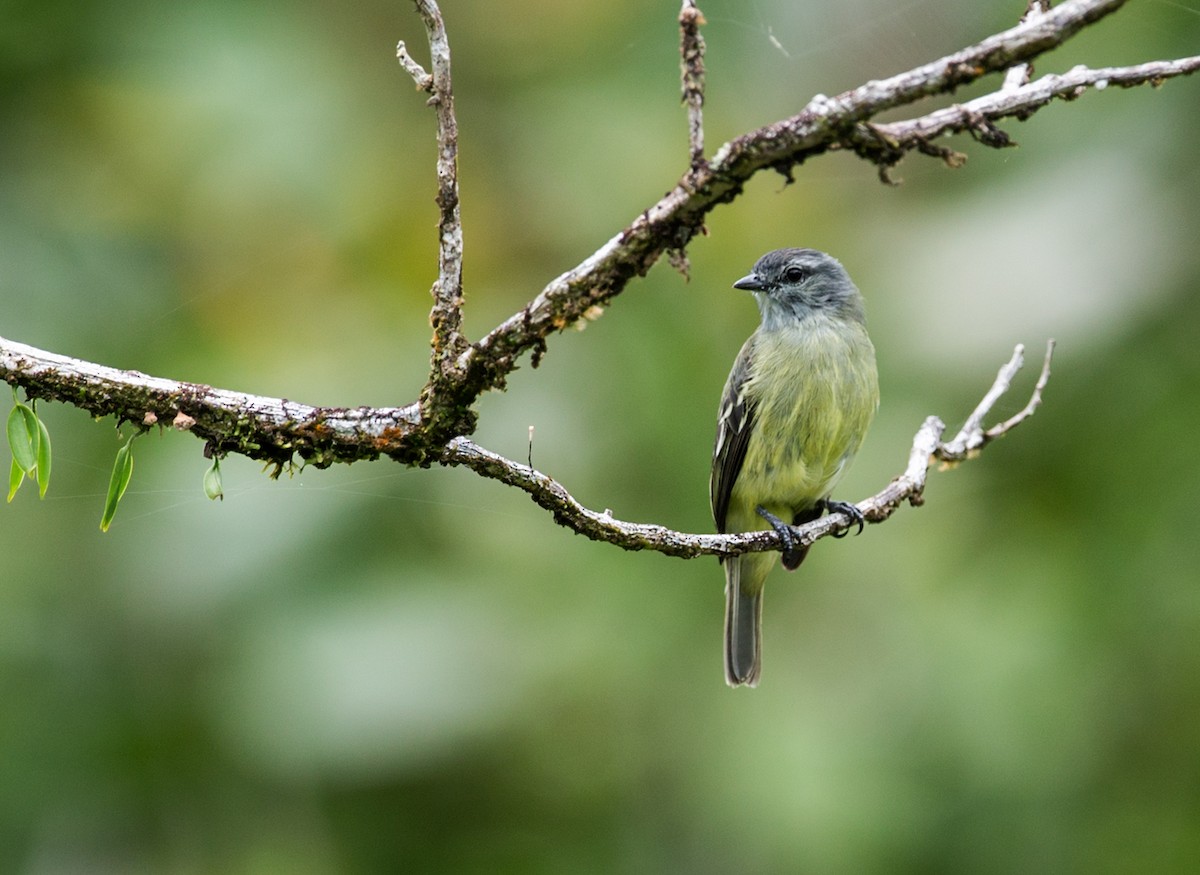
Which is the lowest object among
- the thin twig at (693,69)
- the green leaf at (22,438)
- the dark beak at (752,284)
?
the green leaf at (22,438)

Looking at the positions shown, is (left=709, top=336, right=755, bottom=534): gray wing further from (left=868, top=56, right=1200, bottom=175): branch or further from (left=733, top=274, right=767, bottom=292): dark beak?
(left=868, top=56, right=1200, bottom=175): branch

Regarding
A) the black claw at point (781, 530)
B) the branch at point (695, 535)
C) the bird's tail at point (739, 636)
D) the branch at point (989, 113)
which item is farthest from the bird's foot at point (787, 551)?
the branch at point (989, 113)

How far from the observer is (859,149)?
70.3 inches

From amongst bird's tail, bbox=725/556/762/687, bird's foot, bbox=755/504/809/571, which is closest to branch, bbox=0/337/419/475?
bird's foot, bbox=755/504/809/571

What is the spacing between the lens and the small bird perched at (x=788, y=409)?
448cm

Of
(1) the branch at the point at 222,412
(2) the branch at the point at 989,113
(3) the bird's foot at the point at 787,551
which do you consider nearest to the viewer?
(2) the branch at the point at 989,113

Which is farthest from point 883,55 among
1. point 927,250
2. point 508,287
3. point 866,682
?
point 866,682

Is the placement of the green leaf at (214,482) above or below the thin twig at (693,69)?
below

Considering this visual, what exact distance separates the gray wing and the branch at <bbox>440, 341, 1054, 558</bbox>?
739 mm

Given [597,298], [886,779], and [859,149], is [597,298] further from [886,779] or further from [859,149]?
[886,779]

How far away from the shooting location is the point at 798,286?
4.73 m

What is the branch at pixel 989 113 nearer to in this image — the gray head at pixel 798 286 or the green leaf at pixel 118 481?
the green leaf at pixel 118 481

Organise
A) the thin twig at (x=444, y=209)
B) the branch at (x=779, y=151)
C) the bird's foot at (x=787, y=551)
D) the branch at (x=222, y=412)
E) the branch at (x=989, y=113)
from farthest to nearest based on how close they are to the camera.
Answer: the bird's foot at (x=787, y=551), the branch at (x=222, y=412), the thin twig at (x=444, y=209), the branch at (x=989, y=113), the branch at (x=779, y=151)

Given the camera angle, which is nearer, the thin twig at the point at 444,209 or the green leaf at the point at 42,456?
the thin twig at the point at 444,209
